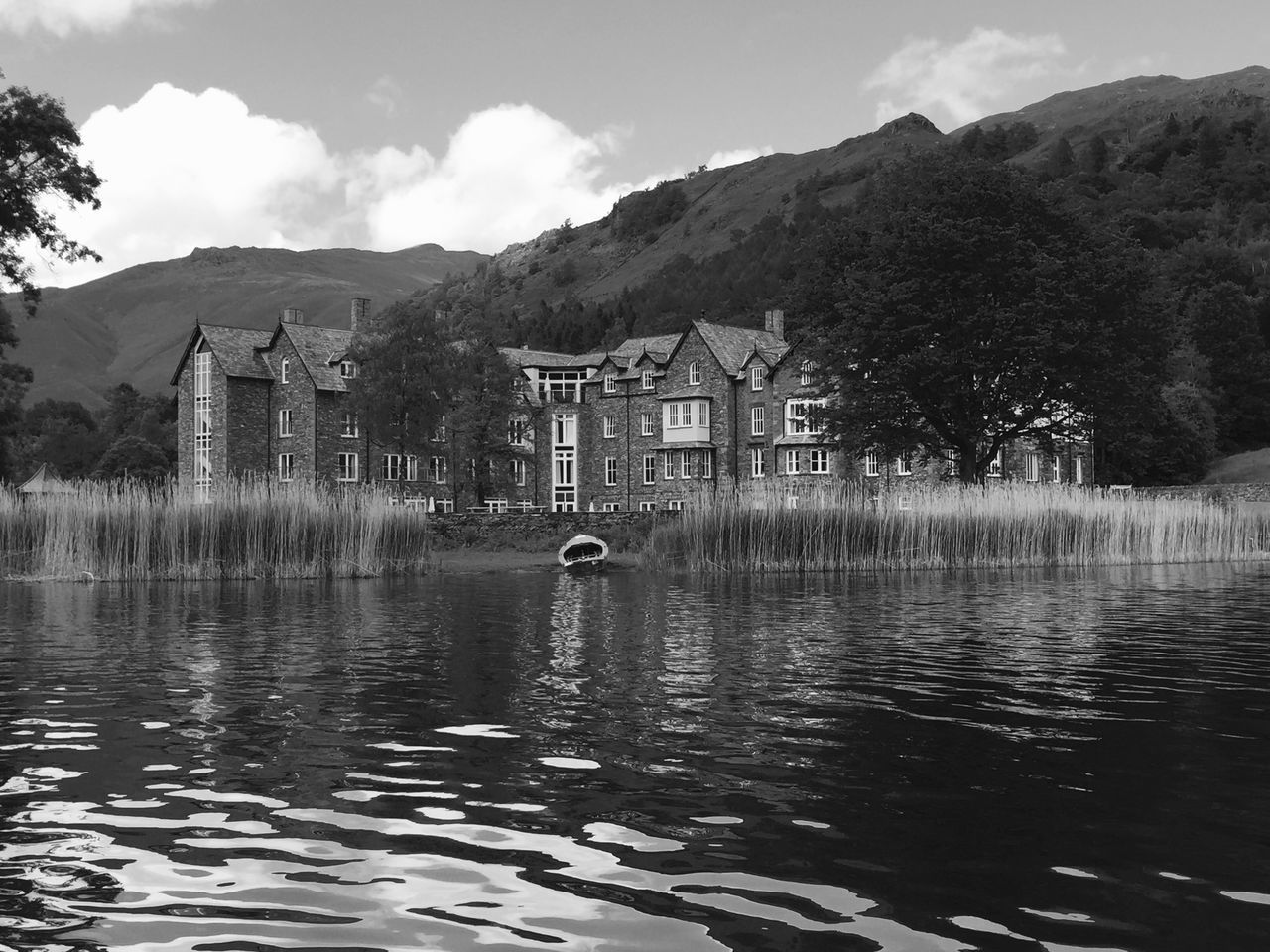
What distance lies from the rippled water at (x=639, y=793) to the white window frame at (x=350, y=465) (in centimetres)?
6353

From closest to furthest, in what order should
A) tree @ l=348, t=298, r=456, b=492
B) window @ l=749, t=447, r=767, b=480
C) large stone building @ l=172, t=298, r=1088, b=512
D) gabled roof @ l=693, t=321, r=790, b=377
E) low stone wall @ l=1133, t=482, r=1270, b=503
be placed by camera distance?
tree @ l=348, t=298, r=456, b=492 → low stone wall @ l=1133, t=482, r=1270, b=503 → large stone building @ l=172, t=298, r=1088, b=512 → window @ l=749, t=447, r=767, b=480 → gabled roof @ l=693, t=321, r=790, b=377

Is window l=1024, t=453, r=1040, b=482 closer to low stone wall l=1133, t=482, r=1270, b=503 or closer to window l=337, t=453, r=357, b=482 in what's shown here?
low stone wall l=1133, t=482, r=1270, b=503

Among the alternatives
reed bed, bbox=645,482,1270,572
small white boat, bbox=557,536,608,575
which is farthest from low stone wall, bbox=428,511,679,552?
reed bed, bbox=645,482,1270,572

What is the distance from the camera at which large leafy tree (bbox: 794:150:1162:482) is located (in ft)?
161

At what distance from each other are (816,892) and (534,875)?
139 centimetres

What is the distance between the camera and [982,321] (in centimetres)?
4866

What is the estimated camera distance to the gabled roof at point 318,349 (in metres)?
79.2

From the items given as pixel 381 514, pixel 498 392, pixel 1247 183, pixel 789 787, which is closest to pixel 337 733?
pixel 789 787

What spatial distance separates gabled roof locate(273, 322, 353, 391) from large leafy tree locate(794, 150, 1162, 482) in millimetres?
36775

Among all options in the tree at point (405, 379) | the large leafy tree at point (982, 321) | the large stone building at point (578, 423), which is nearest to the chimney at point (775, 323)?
the large stone building at point (578, 423)

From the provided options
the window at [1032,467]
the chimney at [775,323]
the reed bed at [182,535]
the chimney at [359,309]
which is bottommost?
the reed bed at [182,535]

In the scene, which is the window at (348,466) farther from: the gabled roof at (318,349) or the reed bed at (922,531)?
the reed bed at (922,531)

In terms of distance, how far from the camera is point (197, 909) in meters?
5.83

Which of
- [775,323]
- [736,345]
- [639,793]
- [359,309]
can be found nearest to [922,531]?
[639,793]
